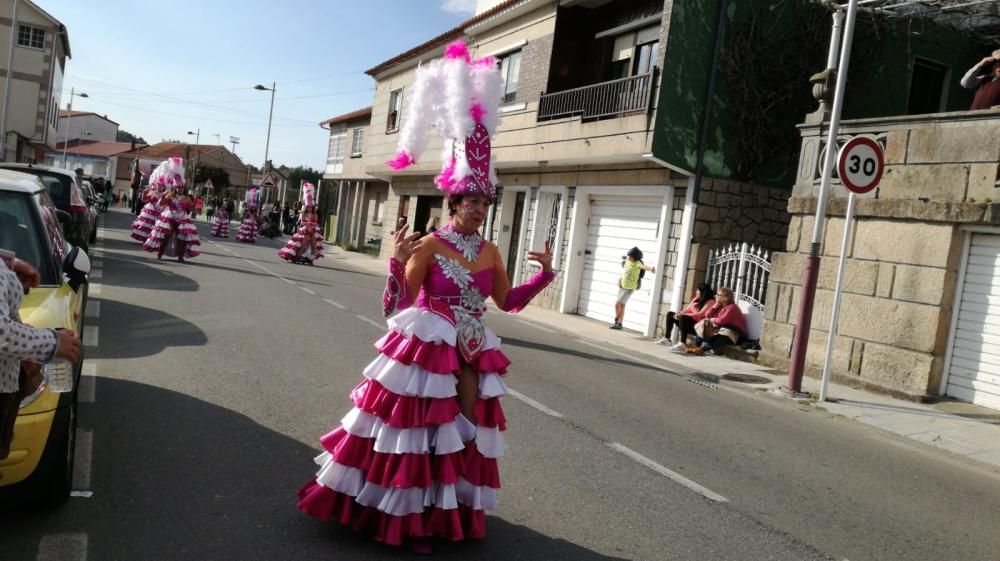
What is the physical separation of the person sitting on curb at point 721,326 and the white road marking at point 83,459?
9.72 meters

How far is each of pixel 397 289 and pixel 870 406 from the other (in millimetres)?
7409

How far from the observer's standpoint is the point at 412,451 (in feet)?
12.0

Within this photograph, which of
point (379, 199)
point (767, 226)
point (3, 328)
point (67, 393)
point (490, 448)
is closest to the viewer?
point (3, 328)

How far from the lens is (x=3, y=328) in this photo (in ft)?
8.43

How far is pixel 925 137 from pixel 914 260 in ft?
5.11

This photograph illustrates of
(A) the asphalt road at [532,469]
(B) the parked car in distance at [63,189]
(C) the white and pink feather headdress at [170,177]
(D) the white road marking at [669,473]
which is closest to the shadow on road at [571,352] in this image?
(A) the asphalt road at [532,469]

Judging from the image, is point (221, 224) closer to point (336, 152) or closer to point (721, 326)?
point (336, 152)

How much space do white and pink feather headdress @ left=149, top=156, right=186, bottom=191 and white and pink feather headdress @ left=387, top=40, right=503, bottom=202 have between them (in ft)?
52.6

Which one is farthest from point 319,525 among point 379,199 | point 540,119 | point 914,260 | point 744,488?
point 379,199

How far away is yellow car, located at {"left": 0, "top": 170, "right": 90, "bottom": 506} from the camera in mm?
3430

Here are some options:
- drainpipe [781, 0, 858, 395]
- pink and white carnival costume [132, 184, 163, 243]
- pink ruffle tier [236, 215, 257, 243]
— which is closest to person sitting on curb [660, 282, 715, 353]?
drainpipe [781, 0, 858, 395]

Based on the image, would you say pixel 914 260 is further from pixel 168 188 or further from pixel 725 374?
pixel 168 188

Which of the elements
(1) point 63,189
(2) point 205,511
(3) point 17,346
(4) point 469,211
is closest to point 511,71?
(1) point 63,189

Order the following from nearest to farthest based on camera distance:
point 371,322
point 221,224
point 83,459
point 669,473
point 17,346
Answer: point 17,346 → point 83,459 → point 669,473 → point 371,322 → point 221,224
